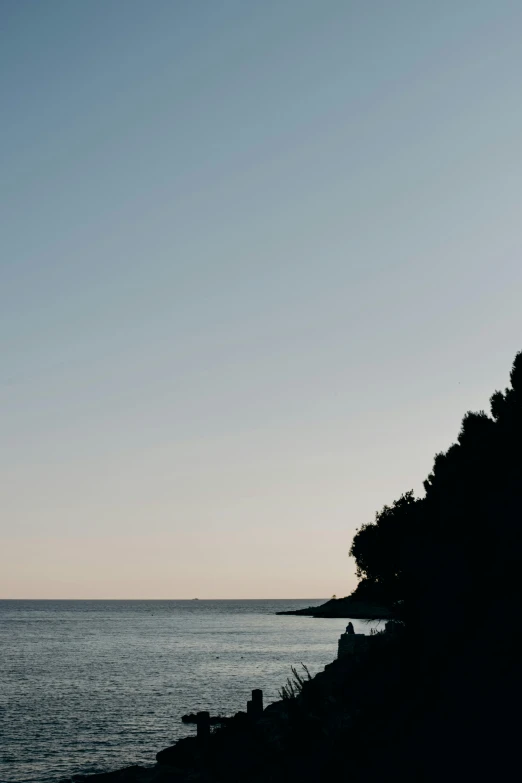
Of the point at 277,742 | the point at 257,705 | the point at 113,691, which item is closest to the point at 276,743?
the point at 277,742

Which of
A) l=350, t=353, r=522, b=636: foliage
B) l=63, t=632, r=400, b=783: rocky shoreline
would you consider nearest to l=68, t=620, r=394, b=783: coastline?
l=63, t=632, r=400, b=783: rocky shoreline

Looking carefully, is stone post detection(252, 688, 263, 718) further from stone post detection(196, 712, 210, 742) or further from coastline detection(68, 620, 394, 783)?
stone post detection(196, 712, 210, 742)

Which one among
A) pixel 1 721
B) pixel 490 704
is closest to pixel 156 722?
pixel 1 721

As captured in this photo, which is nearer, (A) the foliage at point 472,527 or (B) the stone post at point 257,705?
(A) the foliage at point 472,527

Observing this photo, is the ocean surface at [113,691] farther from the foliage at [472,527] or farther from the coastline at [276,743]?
the foliage at [472,527]

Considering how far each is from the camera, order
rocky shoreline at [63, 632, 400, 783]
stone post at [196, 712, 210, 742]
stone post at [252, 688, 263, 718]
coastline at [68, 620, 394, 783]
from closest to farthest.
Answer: rocky shoreline at [63, 632, 400, 783]
coastline at [68, 620, 394, 783]
stone post at [196, 712, 210, 742]
stone post at [252, 688, 263, 718]

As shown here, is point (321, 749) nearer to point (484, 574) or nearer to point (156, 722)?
point (484, 574)

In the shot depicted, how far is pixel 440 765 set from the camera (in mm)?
15508

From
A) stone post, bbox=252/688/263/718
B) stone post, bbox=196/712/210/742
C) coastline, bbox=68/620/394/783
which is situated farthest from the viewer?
stone post, bbox=252/688/263/718

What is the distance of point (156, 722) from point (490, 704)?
111ft

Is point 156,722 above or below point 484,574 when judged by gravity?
below

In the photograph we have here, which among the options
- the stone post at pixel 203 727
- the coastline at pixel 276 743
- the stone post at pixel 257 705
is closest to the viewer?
the coastline at pixel 276 743

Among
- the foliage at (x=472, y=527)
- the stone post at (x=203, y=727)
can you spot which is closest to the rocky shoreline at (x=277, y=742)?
the stone post at (x=203, y=727)

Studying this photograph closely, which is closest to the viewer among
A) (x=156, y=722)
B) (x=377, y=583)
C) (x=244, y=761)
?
(x=244, y=761)
